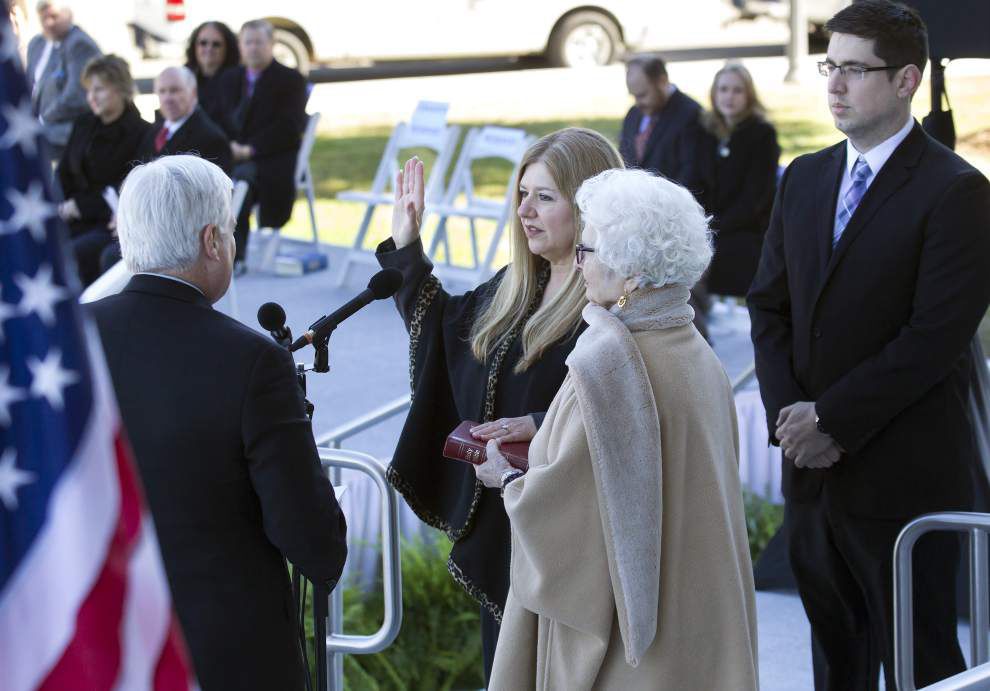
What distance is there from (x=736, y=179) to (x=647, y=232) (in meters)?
5.44

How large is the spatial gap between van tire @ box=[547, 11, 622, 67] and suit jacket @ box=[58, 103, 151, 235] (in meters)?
12.1

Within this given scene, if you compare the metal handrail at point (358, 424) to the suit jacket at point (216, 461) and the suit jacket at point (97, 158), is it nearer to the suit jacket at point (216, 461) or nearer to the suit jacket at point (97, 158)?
the suit jacket at point (216, 461)

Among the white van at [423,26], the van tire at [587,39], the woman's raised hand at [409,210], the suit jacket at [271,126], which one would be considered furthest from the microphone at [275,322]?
the van tire at [587,39]

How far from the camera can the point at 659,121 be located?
821cm

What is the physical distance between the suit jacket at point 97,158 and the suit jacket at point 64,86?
122 centimetres

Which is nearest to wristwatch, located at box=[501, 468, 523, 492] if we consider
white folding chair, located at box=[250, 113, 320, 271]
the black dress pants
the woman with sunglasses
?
the black dress pants

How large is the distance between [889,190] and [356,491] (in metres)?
2.51

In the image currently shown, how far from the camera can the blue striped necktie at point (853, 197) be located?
3.32m

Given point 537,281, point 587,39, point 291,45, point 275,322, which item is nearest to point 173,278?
point 275,322

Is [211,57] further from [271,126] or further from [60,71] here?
[60,71]

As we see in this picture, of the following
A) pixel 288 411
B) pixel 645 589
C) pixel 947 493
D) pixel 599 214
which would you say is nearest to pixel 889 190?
pixel 947 493

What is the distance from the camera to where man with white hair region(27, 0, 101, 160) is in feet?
32.0

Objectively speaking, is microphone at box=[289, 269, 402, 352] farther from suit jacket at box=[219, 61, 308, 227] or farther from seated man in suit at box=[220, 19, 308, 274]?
suit jacket at box=[219, 61, 308, 227]

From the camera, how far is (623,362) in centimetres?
252
